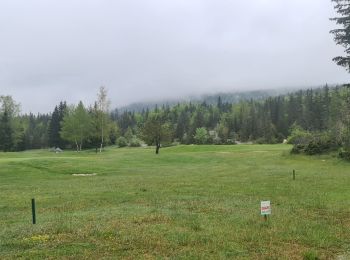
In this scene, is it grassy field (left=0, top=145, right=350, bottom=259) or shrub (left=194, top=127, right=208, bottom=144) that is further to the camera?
shrub (left=194, top=127, right=208, bottom=144)

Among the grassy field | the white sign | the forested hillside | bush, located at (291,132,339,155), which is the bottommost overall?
the grassy field

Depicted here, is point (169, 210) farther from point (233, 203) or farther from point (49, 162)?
point (49, 162)

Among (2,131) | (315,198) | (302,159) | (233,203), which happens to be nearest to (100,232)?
(233,203)

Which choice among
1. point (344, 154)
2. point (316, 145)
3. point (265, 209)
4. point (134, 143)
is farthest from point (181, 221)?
point (134, 143)

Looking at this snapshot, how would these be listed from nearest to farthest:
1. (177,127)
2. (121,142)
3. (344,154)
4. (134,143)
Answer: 1. (344,154)
2. (134,143)
3. (121,142)
4. (177,127)

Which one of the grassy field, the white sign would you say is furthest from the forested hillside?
the white sign

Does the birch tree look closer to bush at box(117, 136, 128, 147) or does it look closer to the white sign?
bush at box(117, 136, 128, 147)

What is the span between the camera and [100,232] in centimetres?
1428

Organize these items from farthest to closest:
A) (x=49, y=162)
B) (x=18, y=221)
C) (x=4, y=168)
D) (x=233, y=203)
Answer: (x=49, y=162), (x=4, y=168), (x=233, y=203), (x=18, y=221)

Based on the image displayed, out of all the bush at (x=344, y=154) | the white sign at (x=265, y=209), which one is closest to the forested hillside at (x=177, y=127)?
the bush at (x=344, y=154)

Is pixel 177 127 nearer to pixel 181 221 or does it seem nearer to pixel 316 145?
pixel 316 145

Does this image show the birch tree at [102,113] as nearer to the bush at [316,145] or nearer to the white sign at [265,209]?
the bush at [316,145]

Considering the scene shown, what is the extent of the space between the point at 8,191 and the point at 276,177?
19.2 meters

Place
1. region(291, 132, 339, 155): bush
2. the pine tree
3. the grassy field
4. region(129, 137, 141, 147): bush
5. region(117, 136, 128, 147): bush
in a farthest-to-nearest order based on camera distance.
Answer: region(117, 136, 128, 147): bush, region(129, 137, 141, 147): bush, the pine tree, region(291, 132, 339, 155): bush, the grassy field
